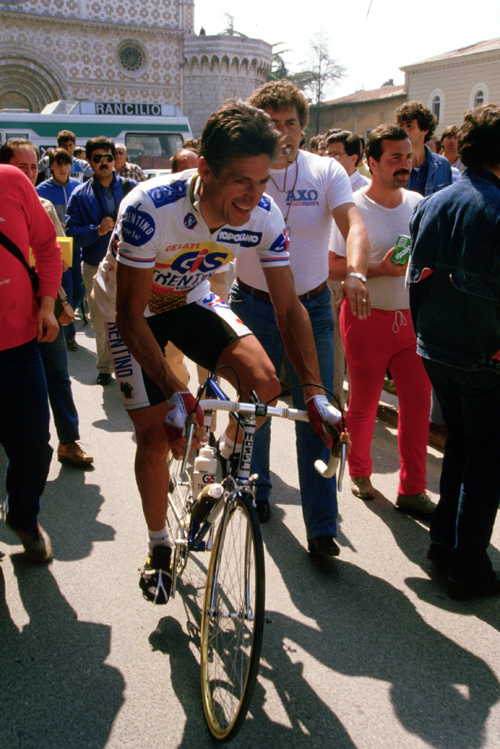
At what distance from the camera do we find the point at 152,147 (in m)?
22.8

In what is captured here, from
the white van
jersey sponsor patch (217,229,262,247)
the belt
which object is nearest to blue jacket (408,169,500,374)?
the belt

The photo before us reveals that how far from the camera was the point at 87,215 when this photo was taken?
22.8ft

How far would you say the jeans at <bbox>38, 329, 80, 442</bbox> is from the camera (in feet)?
15.2

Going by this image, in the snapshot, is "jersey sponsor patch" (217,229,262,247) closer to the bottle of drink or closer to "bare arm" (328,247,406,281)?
the bottle of drink

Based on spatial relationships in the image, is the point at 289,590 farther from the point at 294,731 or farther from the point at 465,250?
the point at 465,250

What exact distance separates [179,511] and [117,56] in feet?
178

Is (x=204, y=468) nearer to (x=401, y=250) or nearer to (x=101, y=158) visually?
(x=401, y=250)

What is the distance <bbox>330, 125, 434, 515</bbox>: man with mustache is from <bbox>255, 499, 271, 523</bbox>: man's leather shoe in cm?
85

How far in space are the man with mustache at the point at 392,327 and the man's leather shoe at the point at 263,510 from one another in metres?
0.85

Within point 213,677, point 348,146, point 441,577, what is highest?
point 348,146

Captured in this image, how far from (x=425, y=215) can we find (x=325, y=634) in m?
2.01

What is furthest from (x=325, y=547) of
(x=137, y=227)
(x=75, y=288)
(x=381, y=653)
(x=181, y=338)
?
(x=75, y=288)

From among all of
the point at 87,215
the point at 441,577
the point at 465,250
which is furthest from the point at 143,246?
the point at 87,215

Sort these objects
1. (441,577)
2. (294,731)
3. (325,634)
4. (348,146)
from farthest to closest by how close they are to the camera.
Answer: (348,146), (441,577), (325,634), (294,731)
